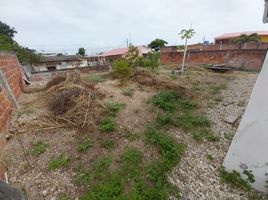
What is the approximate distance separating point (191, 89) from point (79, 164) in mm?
3938

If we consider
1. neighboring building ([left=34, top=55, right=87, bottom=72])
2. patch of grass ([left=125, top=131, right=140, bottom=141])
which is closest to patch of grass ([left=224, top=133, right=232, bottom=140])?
patch of grass ([left=125, top=131, right=140, bottom=141])

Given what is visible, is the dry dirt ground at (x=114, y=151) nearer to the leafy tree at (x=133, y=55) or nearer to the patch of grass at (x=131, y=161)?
the patch of grass at (x=131, y=161)

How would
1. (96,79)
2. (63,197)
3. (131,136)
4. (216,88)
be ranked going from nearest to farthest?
(63,197) → (131,136) → (216,88) → (96,79)

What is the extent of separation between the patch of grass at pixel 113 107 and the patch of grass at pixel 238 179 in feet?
7.09

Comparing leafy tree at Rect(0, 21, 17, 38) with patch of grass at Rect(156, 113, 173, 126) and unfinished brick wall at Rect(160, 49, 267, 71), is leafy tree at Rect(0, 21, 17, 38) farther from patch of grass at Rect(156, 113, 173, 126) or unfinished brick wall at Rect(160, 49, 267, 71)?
patch of grass at Rect(156, 113, 173, 126)

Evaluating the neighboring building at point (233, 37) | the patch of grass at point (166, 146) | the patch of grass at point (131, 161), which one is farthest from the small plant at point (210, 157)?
the neighboring building at point (233, 37)

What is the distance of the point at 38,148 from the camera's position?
86.5 inches

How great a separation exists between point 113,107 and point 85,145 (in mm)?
1218

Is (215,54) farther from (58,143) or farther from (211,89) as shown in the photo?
(58,143)

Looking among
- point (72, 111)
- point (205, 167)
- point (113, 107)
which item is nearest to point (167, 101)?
point (113, 107)

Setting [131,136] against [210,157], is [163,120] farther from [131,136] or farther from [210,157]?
[210,157]

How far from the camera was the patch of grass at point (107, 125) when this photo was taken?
2.60 m

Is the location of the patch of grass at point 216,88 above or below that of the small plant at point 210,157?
above

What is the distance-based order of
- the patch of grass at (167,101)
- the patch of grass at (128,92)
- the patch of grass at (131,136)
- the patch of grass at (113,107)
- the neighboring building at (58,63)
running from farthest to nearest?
1. the neighboring building at (58,63)
2. the patch of grass at (128,92)
3. the patch of grass at (167,101)
4. the patch of grass at (113,107)
5. the patch of grass at (131,136)
